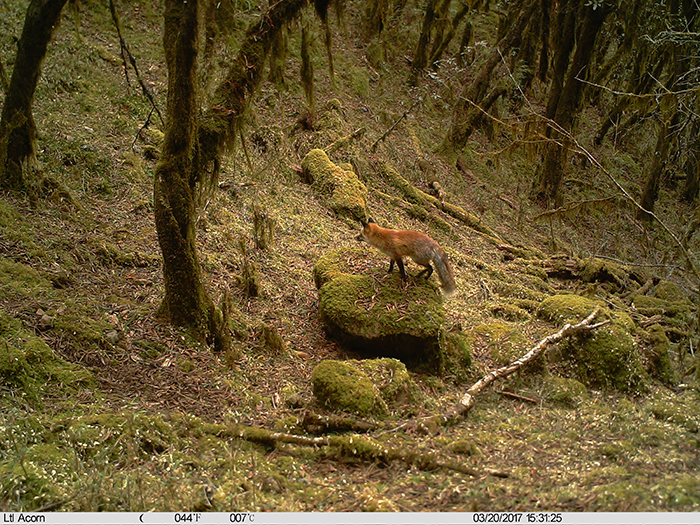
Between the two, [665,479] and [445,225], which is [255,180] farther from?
[665,479]

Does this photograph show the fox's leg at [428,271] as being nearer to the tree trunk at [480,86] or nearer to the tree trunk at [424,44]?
the tree trunk at [480,86]

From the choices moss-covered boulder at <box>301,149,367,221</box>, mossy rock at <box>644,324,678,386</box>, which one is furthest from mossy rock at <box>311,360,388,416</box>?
moss-covered boulder at <box>301,149,367,221</box>

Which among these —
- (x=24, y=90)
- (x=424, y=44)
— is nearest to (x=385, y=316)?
(x=24, y=90)

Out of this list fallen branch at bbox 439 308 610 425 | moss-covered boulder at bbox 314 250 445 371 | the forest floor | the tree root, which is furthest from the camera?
the tree root

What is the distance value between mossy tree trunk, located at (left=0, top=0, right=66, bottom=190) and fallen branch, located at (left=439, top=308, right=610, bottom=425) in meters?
6.96

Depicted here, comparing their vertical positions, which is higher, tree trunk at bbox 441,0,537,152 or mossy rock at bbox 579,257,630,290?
tree trunk at bbox 441,0,537,152

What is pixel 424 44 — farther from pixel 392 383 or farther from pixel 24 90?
pixel 392 383

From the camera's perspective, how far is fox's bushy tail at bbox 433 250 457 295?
22.6ft

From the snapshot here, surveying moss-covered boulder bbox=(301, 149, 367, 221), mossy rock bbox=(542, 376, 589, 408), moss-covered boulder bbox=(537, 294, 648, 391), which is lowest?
mossy rock bbox=(542, 376, 589, 408)

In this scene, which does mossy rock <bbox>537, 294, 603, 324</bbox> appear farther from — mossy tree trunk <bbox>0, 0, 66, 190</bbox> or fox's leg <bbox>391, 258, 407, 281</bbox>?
mossy tree trunk <bbox>0, 0, 66, 190</bbox>

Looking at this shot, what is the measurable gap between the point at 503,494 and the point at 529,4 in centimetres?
1710

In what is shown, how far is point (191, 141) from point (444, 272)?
3.74m

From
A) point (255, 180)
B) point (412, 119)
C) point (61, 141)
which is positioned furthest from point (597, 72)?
point (61, 141)

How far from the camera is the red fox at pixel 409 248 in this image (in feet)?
22.2
